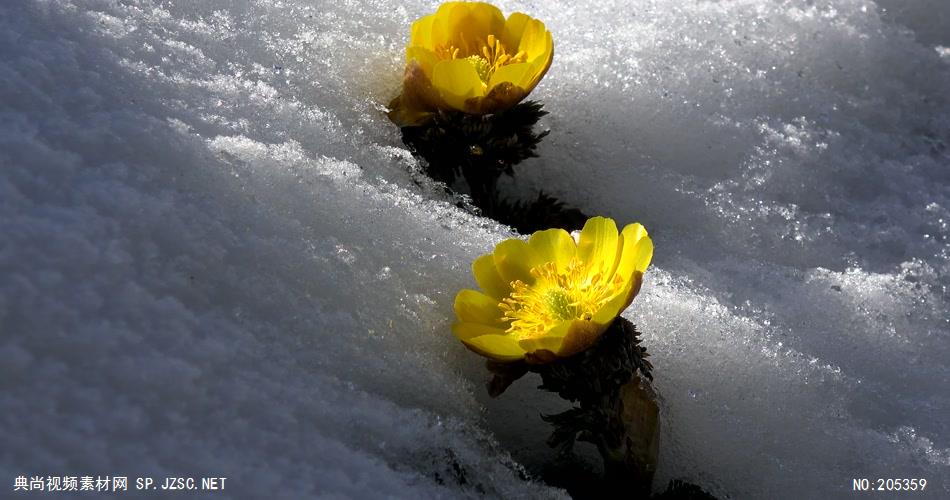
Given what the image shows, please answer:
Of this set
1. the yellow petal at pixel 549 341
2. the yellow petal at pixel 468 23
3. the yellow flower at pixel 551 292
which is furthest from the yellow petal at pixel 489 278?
the yellow petal at pixel 468 23

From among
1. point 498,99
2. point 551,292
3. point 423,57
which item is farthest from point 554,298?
point 423,57

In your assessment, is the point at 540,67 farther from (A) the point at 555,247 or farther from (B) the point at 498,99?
(A) the point at 555,247

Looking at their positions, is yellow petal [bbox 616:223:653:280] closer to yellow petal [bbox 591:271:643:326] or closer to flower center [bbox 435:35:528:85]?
yellow petal [bbox 591:271:643:326]

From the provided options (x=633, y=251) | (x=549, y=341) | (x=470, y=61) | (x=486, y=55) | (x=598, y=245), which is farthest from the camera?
(x=486, y=55)

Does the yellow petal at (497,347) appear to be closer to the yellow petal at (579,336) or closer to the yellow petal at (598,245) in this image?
the yellow petal at (579,336)

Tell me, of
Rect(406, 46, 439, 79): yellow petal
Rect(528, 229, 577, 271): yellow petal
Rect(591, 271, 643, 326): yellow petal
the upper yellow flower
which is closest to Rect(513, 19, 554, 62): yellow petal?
the upper yellow flower

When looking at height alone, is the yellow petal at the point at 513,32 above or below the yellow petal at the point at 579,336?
above
